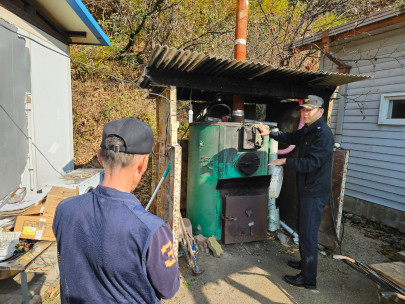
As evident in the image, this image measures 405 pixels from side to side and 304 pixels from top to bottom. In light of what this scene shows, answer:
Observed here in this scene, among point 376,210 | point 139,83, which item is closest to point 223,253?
point 139,83

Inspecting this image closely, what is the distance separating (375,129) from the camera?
225 inches

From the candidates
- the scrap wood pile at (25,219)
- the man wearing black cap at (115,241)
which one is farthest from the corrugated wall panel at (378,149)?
the scrap wood pile at (25,219)

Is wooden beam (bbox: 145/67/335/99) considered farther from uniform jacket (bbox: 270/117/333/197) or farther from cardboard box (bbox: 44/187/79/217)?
cardboard box (bbox: 44/187/79/217)

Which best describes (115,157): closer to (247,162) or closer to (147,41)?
(247,162)

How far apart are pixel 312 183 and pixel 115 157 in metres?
2.86

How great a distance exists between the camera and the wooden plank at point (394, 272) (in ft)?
8.67

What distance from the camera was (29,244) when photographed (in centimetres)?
314

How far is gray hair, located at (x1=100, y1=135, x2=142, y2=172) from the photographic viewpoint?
3.69 feet

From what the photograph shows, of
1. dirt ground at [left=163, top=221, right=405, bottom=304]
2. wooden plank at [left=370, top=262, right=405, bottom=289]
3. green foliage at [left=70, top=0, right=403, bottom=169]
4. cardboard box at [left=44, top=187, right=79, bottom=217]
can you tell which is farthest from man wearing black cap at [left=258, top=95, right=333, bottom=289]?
green foliage at [left=70, top=0, right=403, bottom=169]

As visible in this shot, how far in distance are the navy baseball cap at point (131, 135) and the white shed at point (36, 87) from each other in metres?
2.95

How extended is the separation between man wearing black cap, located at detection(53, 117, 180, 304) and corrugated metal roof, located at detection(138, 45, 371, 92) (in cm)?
188

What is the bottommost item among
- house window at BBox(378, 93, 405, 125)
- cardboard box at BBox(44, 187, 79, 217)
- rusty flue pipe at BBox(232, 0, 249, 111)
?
cardboard box at BBox(44, 187, 79, 217)

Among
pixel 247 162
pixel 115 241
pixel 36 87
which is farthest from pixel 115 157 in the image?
pixel 36 87

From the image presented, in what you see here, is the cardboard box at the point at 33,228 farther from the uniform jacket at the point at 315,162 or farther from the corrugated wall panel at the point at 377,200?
the corrugated wall panel at the point at 377,200
